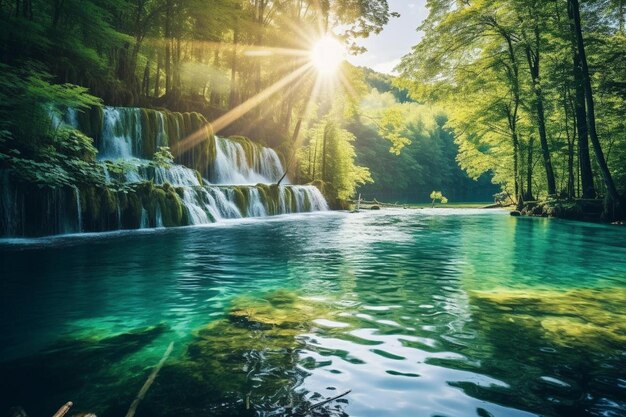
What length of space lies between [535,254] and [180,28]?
27.3 metres

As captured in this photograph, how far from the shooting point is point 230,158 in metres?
26.9

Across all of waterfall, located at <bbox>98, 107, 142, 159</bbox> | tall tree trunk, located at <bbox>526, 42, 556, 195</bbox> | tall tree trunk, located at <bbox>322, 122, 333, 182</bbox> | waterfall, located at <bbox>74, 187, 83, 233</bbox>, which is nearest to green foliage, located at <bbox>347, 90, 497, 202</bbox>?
tall tree trunk, located at <bbox>322, 122, 333, 182</bbox>

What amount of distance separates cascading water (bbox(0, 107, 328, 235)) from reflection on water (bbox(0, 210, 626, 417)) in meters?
4.34

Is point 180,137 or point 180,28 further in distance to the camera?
point 180,28

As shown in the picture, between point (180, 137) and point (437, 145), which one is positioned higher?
point (437, 145)

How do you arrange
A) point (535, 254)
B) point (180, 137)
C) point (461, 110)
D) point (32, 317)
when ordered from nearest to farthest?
1. point (32, 317)
2. point (535, 254)
3. point (180, 137)
4. point (461, 110)

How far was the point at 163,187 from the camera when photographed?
16.3m

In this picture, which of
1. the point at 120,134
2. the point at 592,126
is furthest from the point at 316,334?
the point at 592,126

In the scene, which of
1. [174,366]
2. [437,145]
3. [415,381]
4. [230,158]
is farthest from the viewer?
[437,145]

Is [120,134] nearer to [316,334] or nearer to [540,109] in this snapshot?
[316,334]

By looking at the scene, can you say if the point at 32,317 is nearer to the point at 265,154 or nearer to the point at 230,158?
the point at 230,158

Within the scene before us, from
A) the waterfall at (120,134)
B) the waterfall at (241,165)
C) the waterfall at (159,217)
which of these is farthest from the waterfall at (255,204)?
the waterfall at (159,217)

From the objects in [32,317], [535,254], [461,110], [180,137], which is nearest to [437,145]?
[461,110]

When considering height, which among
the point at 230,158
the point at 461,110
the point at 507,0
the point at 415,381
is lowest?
the point at 415,381
